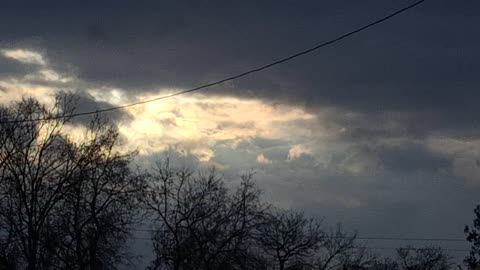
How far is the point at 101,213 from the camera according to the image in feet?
178

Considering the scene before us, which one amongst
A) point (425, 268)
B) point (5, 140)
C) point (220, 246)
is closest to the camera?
point (5, 140)

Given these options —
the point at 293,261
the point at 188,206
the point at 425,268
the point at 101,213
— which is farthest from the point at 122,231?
the point at 425,268

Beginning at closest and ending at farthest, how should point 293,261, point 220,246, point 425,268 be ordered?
1. point 220,246
2. point 293,261
3. point 425,268

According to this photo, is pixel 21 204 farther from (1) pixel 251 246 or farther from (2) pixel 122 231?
(1) pixel 251 246

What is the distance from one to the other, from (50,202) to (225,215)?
1241 cm

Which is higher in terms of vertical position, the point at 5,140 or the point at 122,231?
the point at 5,140

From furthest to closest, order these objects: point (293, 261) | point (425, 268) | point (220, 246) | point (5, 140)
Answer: point (425, 268) → point (293, 261) → point (220, 246) → point (5, 140)

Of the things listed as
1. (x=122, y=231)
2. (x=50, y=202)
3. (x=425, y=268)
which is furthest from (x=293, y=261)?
(x=425, y=268)

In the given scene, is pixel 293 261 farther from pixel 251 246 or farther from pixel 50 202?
pixel 50 202

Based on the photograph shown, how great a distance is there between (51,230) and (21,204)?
2616 millimetres

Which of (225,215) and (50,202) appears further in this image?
(225,215)

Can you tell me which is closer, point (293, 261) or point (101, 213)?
point (101, 213)

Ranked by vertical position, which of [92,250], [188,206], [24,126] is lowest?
[92,250]

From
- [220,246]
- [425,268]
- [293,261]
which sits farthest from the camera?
[425,268]
